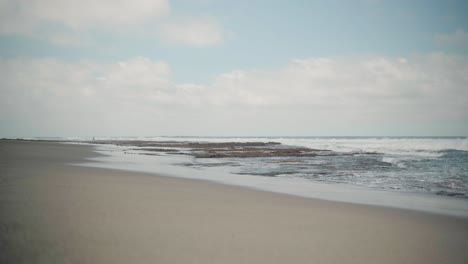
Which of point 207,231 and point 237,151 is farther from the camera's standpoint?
point 237,151

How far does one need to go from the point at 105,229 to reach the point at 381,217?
5423mm

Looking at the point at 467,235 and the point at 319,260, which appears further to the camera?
the point at 467,235

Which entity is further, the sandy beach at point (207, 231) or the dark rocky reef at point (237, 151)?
the dark rocky reef at point (237, 151)

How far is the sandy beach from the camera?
387cm

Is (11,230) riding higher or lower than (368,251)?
higher

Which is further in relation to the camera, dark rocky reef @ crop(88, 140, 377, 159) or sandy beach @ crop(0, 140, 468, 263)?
dark rocky reef @ crop(88, 140, 377, 159)

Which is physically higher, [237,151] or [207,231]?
[207,231]

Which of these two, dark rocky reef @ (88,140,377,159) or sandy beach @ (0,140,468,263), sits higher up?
sandy beach @ (0,140,468,263)

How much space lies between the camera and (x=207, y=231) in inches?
193

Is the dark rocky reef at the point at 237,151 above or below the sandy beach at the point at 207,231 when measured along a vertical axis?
below

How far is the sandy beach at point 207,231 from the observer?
3.87 m

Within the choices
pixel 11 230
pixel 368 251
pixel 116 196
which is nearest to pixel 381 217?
pixel 368 251

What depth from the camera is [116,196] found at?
286 inches

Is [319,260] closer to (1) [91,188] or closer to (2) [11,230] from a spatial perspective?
(2) [11,230]
